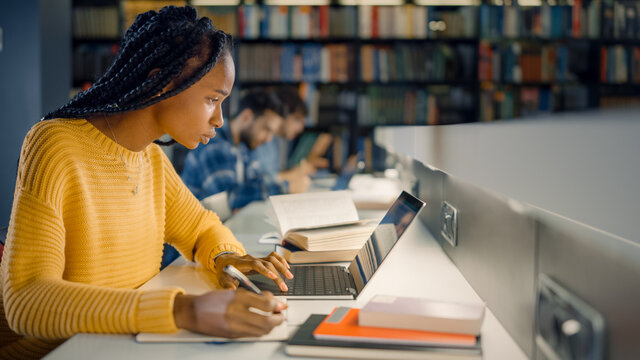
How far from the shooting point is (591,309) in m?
0.54

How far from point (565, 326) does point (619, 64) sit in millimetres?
3956

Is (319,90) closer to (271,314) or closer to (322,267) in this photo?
(322,267)

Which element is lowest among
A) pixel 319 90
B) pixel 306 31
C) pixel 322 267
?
pixel 322 267

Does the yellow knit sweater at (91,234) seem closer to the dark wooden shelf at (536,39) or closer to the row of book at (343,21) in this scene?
the row of book at (343,21)

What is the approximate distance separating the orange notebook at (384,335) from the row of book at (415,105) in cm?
335

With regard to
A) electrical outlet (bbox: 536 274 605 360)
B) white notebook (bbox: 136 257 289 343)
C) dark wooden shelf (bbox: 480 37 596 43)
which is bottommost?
white notebook (bbox: 136 257 289 343)

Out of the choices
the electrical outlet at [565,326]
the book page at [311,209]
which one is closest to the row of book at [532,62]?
the book page at [311,209]

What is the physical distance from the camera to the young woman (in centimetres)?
73

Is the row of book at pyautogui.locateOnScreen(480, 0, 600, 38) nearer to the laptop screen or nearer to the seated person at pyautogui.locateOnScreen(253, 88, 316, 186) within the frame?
the seated person at pyautogui.locateOnScreen(253, 88, 316, 186)

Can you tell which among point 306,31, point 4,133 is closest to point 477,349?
point 4,133

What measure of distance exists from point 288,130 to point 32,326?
108 inches

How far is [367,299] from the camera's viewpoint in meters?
0.92

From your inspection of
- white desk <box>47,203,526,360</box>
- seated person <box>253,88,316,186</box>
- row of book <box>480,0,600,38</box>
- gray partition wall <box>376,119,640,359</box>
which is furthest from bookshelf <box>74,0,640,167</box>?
gray partition wall <box>376,119,640,359</box>

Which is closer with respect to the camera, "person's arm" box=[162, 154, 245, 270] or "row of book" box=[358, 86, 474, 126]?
"person's arm" box=[162, 154, 245, 270]
